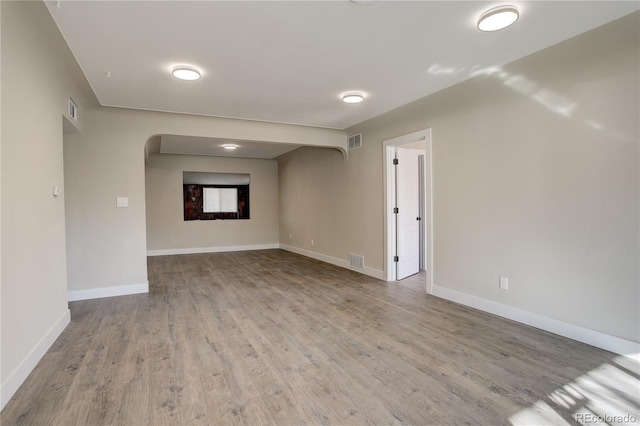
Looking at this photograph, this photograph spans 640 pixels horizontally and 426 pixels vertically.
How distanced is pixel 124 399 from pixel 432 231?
3.55 m

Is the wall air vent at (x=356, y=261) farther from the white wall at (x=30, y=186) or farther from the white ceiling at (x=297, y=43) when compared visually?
the white wall at (x=30, y=186)

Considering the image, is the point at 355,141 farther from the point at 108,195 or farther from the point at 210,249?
the point at 210,249

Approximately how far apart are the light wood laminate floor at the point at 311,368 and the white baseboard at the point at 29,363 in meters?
0.05

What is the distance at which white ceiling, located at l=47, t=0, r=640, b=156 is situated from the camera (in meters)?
2.30

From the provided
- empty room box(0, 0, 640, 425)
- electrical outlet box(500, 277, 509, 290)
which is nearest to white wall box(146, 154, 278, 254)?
empty room box(0, 0, 640, 425)

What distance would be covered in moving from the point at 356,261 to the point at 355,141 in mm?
2091

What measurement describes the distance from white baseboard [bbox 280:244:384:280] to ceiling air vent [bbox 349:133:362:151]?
2.08 metres

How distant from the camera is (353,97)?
4109 millimetres

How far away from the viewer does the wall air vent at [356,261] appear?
5.80 metres

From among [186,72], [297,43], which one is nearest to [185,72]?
[186,72]

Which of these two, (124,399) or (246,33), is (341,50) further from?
(124,399)

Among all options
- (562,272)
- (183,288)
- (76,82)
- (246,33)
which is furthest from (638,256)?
(76,82)

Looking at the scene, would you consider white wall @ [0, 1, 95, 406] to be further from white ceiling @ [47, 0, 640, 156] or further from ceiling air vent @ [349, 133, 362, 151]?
ceiling air vent @ [349, 133, 362, 151]

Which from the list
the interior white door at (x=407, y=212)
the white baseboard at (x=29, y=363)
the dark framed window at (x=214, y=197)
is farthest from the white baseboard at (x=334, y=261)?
the white baseboard at (x=29, y=363)
